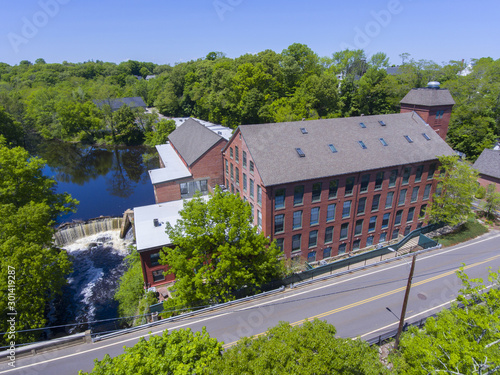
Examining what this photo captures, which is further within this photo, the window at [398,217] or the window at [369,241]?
the window at [398,217]

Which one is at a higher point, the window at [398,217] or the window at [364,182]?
the window at [364,182]

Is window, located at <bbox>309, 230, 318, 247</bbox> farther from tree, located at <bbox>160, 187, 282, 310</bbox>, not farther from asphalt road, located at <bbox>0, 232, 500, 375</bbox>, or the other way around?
tree, located at <bbox>160, 187, 282, 310</bbox>

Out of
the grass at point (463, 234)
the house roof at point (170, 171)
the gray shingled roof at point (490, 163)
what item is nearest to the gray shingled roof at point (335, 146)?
the grass at point (463, 234)

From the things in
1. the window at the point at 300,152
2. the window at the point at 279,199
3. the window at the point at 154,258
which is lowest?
the window at the point at 154,258

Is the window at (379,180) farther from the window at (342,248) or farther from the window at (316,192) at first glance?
the window at (342,248)

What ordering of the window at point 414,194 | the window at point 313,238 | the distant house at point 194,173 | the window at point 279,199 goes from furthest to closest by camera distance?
1. the distant house at point 194,173
2. the window at point 414,194
3. the window at point 313,238
4. the window at point 279,199

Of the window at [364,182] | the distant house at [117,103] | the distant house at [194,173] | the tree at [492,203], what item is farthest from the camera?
the distant house at [117,103]

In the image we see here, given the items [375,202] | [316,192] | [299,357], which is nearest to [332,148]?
[316,192]
